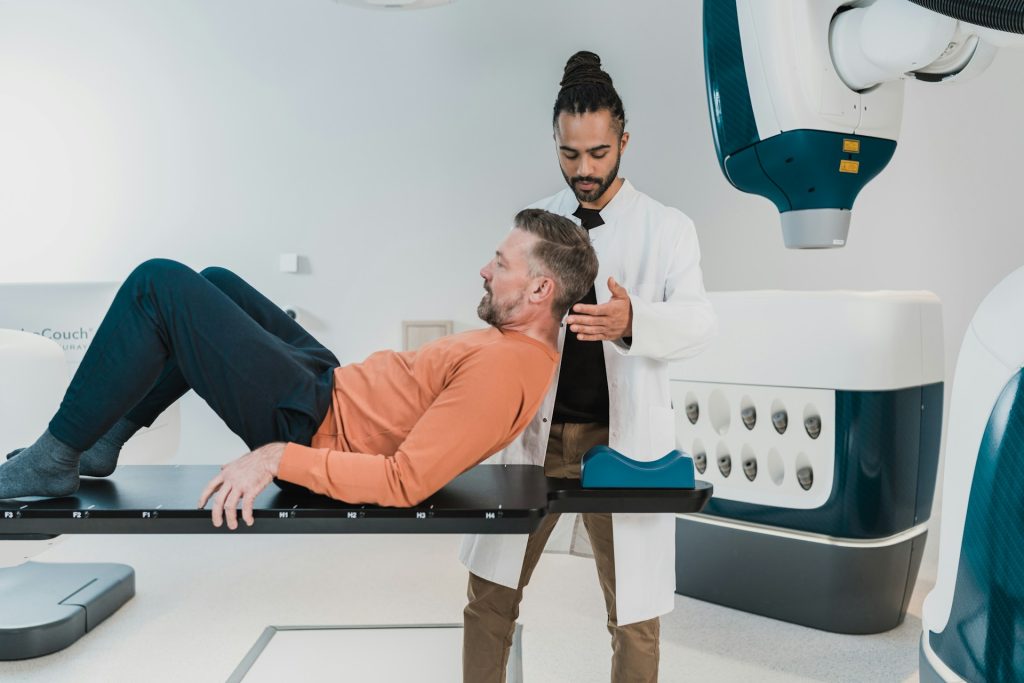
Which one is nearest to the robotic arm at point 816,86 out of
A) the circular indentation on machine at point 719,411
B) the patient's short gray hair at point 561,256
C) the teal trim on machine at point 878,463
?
the patient's short gray hair at point 561,256

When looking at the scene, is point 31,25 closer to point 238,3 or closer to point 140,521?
point 238,3

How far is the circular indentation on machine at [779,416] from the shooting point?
8.41ft

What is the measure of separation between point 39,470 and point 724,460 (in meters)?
1.93

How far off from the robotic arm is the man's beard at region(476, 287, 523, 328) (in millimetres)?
495

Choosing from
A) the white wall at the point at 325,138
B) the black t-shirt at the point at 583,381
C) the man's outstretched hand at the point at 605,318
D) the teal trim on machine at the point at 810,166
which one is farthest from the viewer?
the white wall at the point at 325,138

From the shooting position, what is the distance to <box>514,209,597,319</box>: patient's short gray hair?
157 centimetres

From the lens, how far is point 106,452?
5.14ft

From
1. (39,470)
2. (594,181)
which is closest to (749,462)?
(594,181)

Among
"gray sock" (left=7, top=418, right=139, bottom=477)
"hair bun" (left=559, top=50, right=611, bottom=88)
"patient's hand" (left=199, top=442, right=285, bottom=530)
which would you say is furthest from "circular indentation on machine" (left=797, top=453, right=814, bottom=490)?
"gray sock" (left=7, top=418, right=139, bottom=477)

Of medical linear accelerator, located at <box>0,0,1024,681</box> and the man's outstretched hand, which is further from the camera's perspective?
the man's outstretched hand

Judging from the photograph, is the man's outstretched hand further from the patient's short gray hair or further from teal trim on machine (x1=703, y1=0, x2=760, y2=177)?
teal trim on machine (x1=703, y1=0, x2=760, y2=177)

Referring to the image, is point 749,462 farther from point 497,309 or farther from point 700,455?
point 497,309

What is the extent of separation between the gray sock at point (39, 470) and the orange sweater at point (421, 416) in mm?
370

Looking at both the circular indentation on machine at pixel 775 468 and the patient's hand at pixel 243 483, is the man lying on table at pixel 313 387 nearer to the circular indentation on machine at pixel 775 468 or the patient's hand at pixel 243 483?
the patient's hand at pixel 243 483
